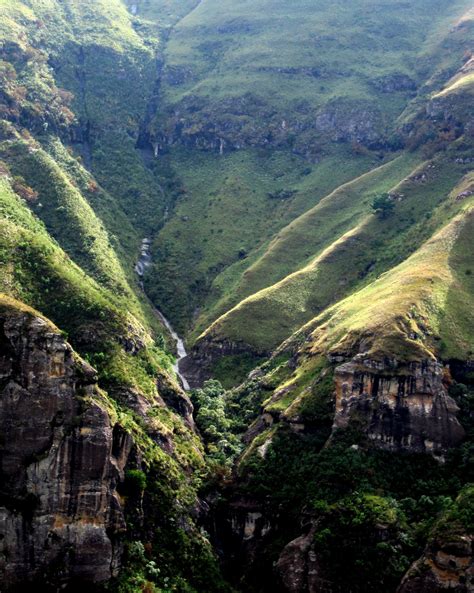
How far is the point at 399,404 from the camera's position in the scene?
374 feet

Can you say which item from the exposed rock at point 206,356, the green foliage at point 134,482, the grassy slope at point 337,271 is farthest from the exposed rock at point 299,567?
the grassy slope at point 337,271

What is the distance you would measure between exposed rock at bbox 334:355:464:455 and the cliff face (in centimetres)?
4347

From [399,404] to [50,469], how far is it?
5620 centimetres

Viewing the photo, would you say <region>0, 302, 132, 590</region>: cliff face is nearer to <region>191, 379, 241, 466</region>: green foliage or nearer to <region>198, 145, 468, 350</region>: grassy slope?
<region>191, 379, 241, 466</region>: green foliage

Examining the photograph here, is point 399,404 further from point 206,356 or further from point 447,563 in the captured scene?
point 206,356

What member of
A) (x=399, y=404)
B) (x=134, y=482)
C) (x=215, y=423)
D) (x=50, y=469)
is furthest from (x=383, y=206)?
(x=50, y=469)

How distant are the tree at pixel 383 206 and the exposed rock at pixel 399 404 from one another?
3260 inches

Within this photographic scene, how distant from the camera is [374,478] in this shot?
106625mm

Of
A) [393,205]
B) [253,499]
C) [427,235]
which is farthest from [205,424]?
[393,205]

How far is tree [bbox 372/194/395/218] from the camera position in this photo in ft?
635

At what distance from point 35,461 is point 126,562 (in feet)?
57.6

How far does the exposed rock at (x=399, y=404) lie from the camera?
112 meters

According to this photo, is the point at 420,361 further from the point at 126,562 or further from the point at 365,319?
the point at 126,562

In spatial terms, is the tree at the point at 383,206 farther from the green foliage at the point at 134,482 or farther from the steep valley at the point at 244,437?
the green foliage at the point at 134,482
